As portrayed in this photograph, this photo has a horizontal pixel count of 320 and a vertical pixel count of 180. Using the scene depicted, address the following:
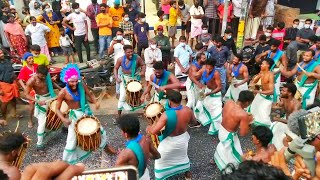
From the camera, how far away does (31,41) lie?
949 cm

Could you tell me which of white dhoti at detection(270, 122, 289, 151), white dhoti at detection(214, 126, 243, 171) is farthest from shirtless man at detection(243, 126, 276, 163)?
white dhoti at detection(270, 122, 289, 151)

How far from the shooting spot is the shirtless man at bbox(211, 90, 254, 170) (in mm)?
4652

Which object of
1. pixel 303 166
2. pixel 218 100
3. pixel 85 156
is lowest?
pixel 85 156

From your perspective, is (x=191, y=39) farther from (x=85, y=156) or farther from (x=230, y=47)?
(x=85, y=156)

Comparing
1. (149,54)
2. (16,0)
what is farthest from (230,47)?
(16,0)

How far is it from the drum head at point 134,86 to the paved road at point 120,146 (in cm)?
86

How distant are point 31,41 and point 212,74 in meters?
5.91

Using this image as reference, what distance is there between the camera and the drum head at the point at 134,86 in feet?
20.7

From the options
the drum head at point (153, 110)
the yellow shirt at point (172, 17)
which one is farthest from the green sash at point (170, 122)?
the yellow shirt at point (172, 17)

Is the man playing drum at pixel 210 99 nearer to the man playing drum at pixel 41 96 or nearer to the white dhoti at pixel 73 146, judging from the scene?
the white dhoti at pixel 73 146

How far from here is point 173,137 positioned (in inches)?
187

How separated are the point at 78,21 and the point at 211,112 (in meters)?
4.95

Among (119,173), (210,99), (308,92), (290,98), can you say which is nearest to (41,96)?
(210,99)

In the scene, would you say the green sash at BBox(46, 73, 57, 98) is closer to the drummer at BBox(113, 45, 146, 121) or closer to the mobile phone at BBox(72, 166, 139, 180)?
the drummer at BBox(113, 45, 146, 121)
